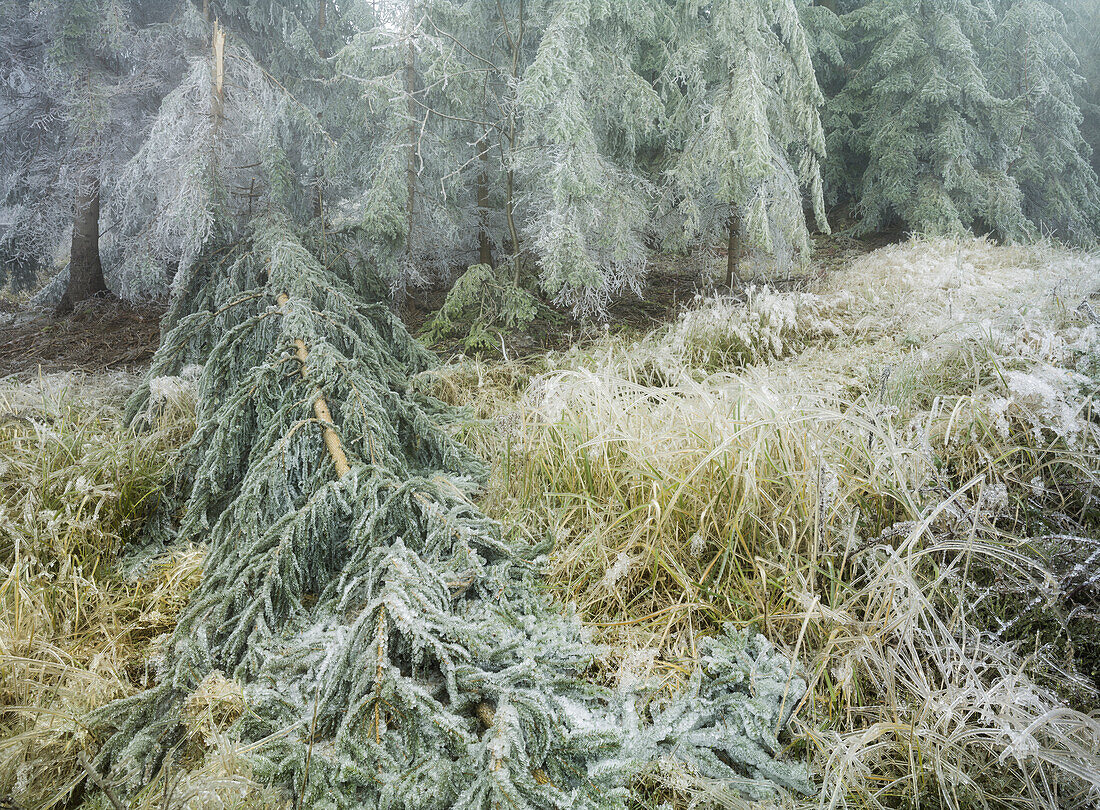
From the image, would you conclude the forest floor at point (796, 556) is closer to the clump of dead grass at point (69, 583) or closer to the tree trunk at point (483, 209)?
the clump of dead grass at point (69, 583)

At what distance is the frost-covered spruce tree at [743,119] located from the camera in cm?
458

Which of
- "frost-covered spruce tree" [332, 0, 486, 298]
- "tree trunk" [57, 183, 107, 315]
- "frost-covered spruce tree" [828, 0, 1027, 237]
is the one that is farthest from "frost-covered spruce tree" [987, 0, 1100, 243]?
"tree trunk" [57, 183, 107, 315]

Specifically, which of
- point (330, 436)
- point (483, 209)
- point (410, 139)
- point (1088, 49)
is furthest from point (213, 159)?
point (1088, 49)

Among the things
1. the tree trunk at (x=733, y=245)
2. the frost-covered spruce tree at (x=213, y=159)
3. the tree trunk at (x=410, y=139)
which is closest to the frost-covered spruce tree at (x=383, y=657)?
the frost-covered spruce tree at (x=213, y=159)

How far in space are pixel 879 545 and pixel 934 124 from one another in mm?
9346

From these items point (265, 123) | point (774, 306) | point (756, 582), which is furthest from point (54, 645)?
point (774, 306)

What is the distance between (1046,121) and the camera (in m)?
8.07

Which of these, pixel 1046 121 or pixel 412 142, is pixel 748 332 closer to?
pixel 412 142

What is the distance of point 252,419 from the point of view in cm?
197

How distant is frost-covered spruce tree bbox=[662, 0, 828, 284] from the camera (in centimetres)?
458

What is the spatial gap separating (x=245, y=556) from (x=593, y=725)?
96 centimetres

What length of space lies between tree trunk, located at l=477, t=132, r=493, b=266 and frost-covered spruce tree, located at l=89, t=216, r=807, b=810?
3913mm

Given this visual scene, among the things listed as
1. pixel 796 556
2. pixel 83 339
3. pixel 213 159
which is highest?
pixel 213 159

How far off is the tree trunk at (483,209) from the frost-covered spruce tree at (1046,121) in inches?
294
